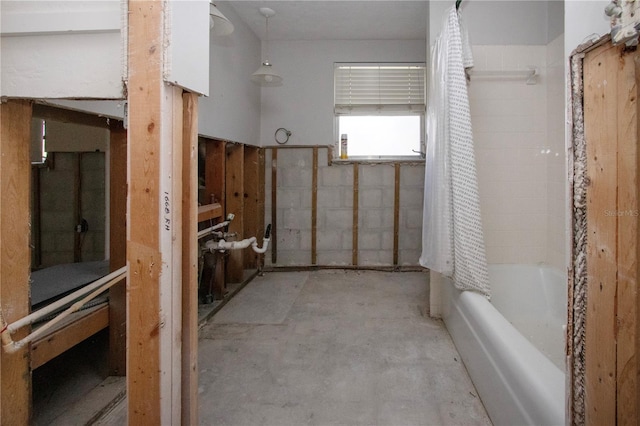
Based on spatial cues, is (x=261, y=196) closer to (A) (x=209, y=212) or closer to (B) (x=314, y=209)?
(B) (x=314, y=209)

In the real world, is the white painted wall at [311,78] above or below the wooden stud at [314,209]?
above

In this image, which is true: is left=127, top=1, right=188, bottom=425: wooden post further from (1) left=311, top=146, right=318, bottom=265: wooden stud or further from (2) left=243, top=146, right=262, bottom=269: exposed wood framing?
(1) left=311, top=146, right=318, bottom=265: wooden stud

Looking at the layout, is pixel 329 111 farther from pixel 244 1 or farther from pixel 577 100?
pixel 577 100

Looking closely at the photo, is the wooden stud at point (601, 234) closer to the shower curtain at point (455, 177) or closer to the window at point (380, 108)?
the shower curtain at point (455, 177)

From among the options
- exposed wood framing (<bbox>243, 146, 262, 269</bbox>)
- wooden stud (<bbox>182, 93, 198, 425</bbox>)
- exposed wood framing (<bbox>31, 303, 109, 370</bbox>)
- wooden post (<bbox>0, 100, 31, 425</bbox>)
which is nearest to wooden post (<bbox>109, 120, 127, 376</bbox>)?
exposed wood framing (<bbox>31, 303, 109, 370</bbox>)

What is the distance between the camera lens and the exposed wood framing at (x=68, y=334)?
1.46 m

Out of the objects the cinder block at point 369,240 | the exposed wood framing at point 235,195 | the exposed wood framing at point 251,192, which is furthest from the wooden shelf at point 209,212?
the cinder block at point 369,240

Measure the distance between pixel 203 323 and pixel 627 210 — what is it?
264 cm

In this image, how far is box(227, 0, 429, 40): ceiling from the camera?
3.44 m

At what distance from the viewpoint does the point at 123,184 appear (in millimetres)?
1831

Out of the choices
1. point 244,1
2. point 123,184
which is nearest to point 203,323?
point 123,184

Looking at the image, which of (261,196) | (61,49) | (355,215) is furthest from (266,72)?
(61,49)

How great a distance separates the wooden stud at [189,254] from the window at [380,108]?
3.41 m

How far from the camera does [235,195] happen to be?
11.9 ft
